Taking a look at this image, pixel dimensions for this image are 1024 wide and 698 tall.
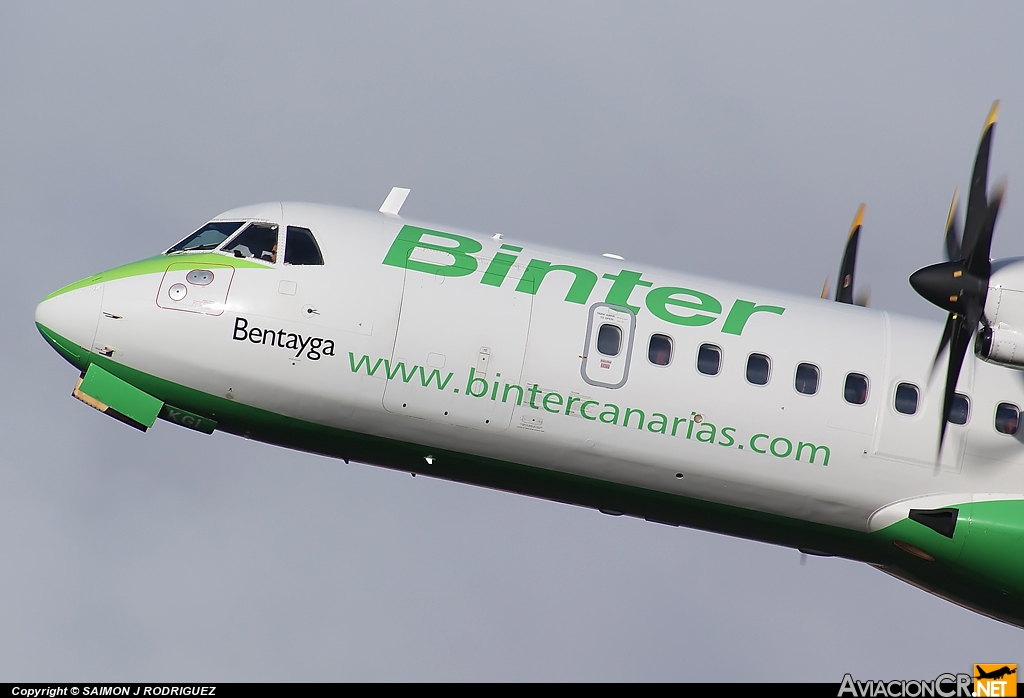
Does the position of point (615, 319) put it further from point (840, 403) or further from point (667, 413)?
point (840, 403)

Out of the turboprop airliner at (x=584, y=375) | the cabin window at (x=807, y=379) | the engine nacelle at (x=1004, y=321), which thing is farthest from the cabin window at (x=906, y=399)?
the engine nacelle at (x=1004, y=321)

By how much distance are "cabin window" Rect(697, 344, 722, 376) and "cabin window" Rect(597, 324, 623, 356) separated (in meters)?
1.18

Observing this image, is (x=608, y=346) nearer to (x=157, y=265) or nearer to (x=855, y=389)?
(x=855, y=389)

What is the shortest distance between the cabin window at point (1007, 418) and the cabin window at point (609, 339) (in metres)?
5.83

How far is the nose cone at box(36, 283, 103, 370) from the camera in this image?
20.7m

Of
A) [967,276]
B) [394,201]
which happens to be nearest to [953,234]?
[967,276]

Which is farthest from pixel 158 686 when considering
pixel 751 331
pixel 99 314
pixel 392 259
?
pixel 751 331

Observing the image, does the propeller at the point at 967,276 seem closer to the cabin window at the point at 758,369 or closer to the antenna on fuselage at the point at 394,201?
the cabin window at the point at 758,369

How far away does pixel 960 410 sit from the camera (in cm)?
2198

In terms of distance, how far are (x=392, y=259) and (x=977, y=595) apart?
1008cm

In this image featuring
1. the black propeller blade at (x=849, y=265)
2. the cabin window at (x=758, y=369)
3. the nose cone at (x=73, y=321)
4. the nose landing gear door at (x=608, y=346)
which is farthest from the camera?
the black propeller blade at (x=849, y=265)

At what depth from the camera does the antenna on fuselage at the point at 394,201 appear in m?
23.2

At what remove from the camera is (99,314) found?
20.8 m

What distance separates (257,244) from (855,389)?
8936 millimetres
